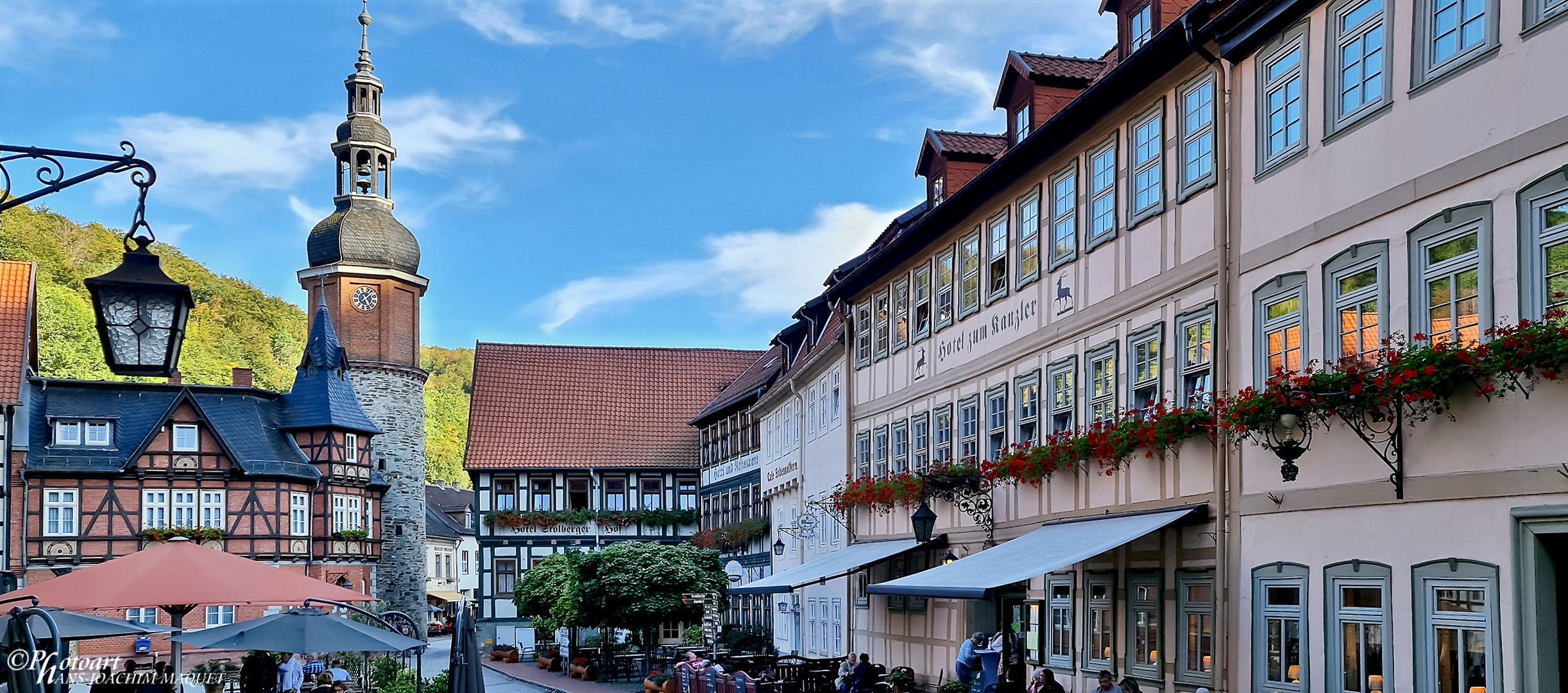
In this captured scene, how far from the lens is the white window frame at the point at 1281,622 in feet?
43.3

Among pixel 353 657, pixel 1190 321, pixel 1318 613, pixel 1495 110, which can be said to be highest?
pixel 1495 110

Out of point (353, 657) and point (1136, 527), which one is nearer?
point (1136, 527)

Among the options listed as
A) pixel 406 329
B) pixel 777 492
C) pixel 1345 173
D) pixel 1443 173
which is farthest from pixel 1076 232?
pixel 406 329

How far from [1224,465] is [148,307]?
990 cm

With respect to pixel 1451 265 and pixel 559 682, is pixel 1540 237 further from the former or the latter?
pixel 559 682

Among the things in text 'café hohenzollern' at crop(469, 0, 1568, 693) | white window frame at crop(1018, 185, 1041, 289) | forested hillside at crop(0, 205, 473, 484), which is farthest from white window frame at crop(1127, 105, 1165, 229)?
forested hillside at crop(0, 205, 473, 484)

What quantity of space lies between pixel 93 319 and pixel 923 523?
5962cm

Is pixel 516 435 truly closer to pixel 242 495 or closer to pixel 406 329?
pixel 406 329

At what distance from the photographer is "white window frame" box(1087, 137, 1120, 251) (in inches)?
685

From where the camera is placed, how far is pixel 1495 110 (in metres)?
10.8

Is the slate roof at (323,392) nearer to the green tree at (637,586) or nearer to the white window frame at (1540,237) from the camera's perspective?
the green tree at (637,586)

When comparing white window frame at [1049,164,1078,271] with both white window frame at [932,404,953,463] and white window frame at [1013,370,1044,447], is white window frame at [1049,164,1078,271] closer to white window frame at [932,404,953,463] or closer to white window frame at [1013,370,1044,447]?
white window frame at [1013,370,1044,447]

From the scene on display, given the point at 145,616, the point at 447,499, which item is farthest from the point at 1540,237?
the point at 447,499

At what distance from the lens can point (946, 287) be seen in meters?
23.4
